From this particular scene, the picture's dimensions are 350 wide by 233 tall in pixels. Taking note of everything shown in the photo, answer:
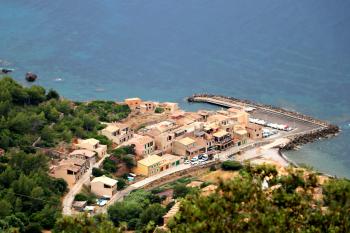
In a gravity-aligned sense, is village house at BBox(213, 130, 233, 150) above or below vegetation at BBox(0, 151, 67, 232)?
above

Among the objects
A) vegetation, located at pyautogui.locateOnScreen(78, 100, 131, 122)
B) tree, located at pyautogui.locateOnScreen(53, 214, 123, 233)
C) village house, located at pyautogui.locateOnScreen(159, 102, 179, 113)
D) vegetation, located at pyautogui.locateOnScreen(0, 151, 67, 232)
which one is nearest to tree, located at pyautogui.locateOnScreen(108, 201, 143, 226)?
vegetation, located at pyautogui.locateOnScreen(0, 151, 67, 232)

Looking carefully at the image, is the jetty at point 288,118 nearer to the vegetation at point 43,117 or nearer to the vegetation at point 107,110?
the vegetation at point 107,110

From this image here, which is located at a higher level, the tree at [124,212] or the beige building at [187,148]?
the beige building at [187,148]

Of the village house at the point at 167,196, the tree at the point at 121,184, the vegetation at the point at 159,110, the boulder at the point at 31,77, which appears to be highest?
the boulder at the point at 31,77

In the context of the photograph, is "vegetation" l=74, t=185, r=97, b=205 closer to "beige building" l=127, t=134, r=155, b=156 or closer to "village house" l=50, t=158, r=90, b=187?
"village house" l=50, t=158, r=90, b=187

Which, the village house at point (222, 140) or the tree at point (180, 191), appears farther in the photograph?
the village house at point (222, 140)

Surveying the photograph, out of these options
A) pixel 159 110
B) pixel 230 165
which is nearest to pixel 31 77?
pixel 159 110

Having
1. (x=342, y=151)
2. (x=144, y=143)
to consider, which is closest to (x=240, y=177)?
(x=144, y=143)

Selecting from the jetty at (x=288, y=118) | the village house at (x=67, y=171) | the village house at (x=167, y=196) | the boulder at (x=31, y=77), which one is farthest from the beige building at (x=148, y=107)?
the village house at (x=167, y=196)
